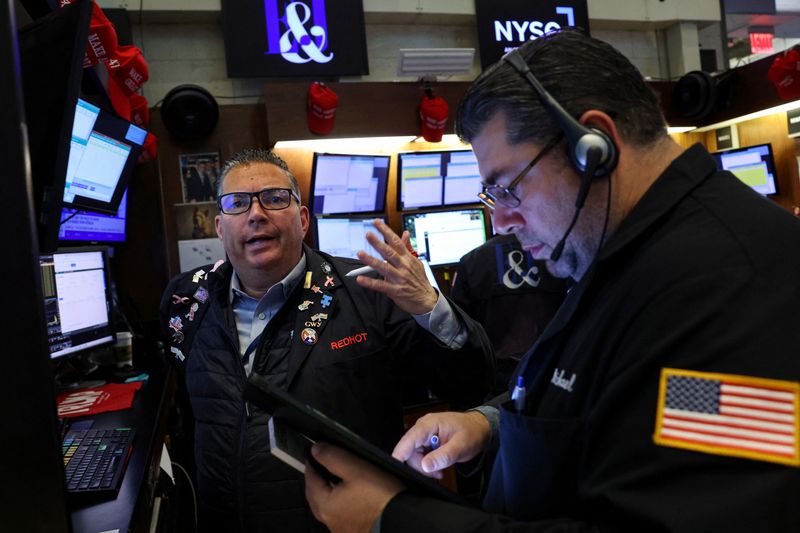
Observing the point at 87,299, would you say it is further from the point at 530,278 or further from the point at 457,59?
the point at 457,59

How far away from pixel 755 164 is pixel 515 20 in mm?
2203

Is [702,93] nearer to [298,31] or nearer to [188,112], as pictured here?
[298,31]

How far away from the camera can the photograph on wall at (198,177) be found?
362cm

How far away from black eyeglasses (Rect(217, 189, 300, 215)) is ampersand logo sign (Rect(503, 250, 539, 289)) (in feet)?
3.40

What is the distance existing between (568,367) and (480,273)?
68.7 inches

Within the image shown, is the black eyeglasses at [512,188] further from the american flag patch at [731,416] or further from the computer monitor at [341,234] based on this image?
the computer monitor at [341,234]

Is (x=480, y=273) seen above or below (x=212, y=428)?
above

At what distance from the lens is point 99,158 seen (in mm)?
2635

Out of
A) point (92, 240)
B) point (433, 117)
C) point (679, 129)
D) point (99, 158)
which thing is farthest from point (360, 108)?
point (679, 129)

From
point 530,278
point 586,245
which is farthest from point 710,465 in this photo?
point 530,278

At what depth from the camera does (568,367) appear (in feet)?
2.60

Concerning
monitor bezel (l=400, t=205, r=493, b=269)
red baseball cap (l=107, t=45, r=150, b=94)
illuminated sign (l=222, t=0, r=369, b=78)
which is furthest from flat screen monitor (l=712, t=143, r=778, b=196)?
red baseball cap (l=107, t=45, r=150, b=94)

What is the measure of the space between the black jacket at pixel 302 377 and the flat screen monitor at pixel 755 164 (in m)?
3.68

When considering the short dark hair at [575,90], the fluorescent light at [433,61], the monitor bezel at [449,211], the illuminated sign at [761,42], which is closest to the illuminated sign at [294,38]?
the fluorescent light at [433,61]
